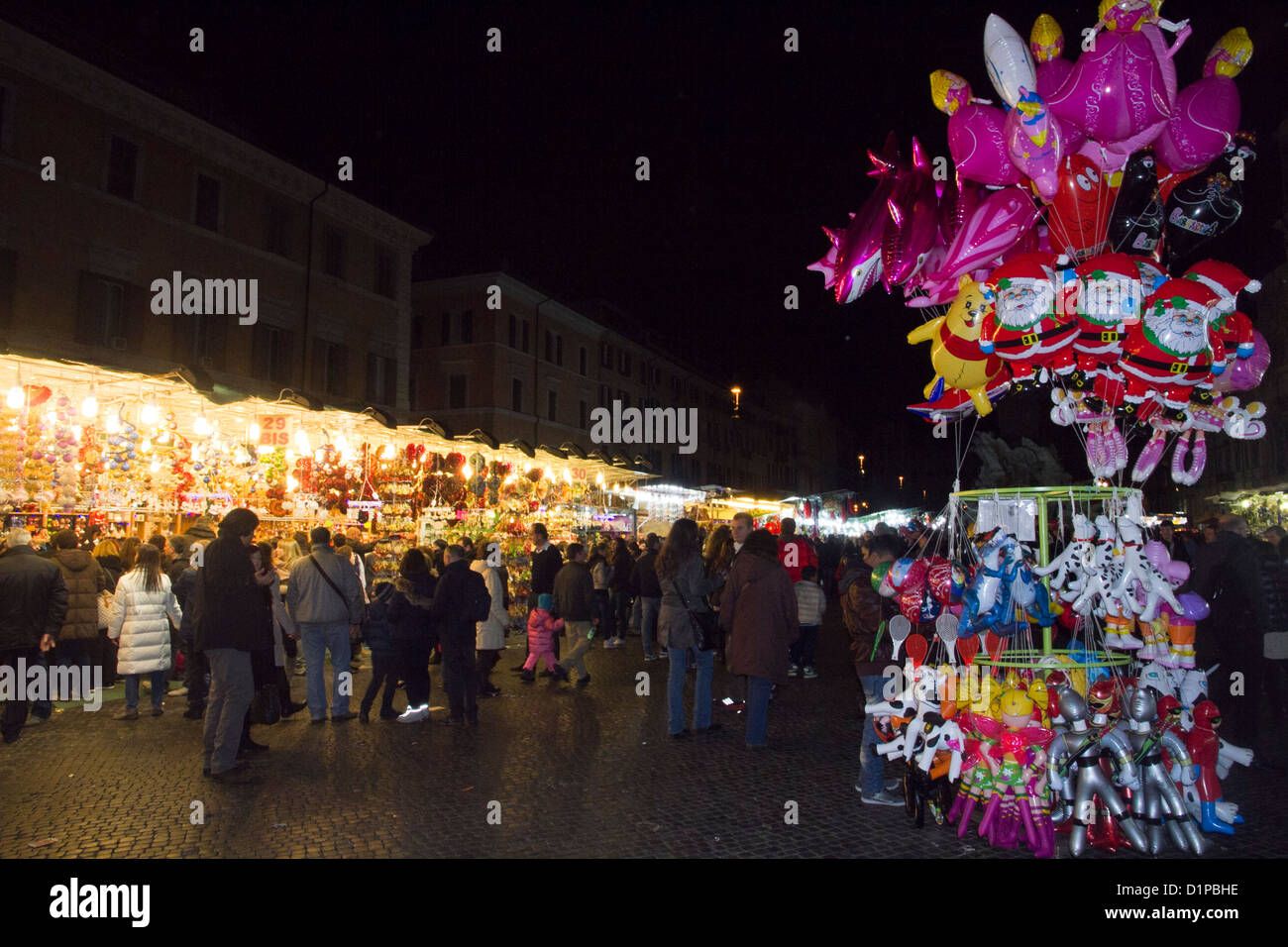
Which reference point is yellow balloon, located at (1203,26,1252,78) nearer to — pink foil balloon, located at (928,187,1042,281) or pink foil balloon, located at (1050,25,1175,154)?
pink foil balloon, located at (1050,25,1175,154)

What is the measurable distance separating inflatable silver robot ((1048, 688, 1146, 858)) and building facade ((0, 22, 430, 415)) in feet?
31.8

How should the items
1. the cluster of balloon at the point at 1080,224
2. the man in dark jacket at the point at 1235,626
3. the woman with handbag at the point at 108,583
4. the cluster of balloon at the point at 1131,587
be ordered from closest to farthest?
the cluster of balloon at the point at 1080,224, the cluster of balloon at the point at 1131,587, the man in dark jacket at the point at 1235,626, the woman with handbag at the point at 108,583

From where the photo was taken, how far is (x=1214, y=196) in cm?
540

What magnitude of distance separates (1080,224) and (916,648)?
278cm

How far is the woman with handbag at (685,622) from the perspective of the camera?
7.88 metres

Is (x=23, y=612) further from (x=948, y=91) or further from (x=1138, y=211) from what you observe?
(x=1138, y=211)

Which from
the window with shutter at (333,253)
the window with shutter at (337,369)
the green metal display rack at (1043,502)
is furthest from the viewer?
the window with shutter at (337,369)

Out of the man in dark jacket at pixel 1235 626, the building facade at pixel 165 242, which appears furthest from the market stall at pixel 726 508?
the man in dark jacket at pixel 1235 626

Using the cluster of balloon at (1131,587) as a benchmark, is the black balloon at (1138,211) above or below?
above

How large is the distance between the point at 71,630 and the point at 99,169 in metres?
13.7

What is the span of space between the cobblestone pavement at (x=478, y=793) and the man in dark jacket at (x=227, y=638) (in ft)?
0.97

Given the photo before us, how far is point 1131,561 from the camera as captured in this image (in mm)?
5254

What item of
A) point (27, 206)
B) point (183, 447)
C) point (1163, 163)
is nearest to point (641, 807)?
point (1163, 163)

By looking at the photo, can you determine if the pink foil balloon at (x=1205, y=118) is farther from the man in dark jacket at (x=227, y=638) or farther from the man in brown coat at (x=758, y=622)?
the man in dark jacket at (x=227, y=638)
